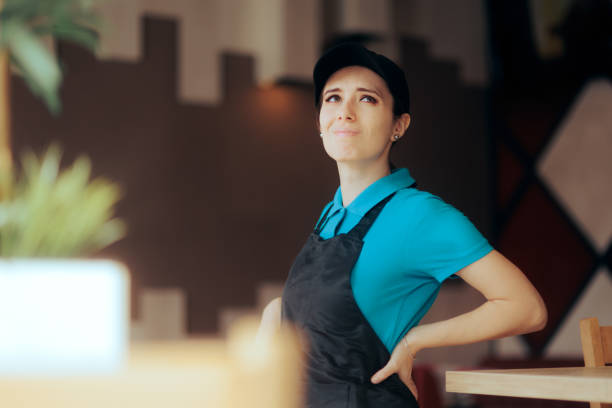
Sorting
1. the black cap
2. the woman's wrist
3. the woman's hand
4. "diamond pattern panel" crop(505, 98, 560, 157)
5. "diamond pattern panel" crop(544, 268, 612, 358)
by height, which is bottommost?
"diamond pattern panel" crop(544, 268, 612, 358)

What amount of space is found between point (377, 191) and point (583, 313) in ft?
12.0

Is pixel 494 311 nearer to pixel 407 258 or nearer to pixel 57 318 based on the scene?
pixel 407 258

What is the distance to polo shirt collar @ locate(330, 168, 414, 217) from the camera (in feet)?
3.80

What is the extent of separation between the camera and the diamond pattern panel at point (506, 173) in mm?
4781

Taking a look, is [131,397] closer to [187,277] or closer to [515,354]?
[187,277]

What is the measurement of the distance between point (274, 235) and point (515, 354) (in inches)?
75.2

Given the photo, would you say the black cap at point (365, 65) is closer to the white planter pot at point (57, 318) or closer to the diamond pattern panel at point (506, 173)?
the white planter pot at point (57, 318)

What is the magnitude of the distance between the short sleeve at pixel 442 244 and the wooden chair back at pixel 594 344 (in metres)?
0.49

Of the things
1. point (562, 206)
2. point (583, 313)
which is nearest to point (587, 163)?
point (562, 206)

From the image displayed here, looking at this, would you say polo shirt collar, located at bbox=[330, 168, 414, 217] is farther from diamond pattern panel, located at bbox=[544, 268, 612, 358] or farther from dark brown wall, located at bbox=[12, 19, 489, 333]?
diamond pattern panel, located at bbox=[544, 268, 612, 358]

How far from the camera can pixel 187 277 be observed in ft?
11.9

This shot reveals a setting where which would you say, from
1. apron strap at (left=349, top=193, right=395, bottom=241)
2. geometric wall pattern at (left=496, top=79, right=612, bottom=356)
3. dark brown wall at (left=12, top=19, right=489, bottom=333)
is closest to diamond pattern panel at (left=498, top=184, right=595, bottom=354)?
geometric wall pattern at (left=496, top=79, right=612, bottom=356)

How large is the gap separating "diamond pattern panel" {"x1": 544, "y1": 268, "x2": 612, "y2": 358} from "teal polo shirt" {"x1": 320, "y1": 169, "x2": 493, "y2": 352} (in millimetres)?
3577

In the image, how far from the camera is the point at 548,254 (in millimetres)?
4570
